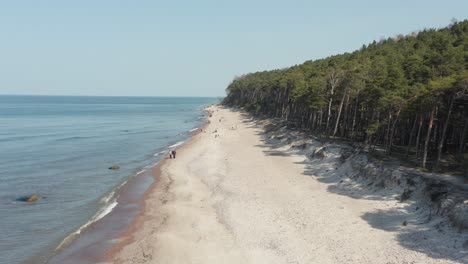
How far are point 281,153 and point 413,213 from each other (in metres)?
27.5

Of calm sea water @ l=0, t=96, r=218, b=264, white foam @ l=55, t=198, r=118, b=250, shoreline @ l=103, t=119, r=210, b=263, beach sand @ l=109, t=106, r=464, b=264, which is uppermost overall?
beach sand @ l=109, t=106, r=464, b=264

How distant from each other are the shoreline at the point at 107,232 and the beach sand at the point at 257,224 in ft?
1.98

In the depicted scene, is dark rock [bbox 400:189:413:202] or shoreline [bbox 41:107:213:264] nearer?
shoreline [bbox 41:107:213:264]

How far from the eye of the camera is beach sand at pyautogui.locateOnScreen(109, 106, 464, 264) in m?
21.8

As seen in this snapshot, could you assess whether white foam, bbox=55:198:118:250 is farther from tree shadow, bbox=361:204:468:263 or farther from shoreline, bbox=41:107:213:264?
tree shadow, bbox=361:204:468:263

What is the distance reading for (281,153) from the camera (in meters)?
52.2

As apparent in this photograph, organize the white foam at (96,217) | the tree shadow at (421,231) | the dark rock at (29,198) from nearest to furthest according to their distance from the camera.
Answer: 1. the tree shadow at (421,231)
2. the white foam at (96,217)
3. the dark rock at (29,198)

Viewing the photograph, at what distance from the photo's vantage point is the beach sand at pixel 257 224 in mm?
21828

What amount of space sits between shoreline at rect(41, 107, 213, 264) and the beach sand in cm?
60

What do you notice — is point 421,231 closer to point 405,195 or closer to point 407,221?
point 407,221

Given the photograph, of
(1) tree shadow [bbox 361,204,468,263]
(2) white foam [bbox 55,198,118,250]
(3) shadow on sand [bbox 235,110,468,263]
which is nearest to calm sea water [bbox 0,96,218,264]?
(2) white foam [bbox 55,198,118,250]

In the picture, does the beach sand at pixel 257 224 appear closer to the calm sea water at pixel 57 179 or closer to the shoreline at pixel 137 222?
the shoreline at pixel 137 222

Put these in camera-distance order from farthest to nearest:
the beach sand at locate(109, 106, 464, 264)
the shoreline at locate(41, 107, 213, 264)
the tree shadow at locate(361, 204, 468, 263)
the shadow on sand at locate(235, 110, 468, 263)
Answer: the shoreline at locate(41, 107, 213, 264)
the beach sand at locate(109, 106, 464, 264)
the shadow on sand at locate(235, 110, 468, 263)
the tree shadow at locate(361, 204, 468, 263)

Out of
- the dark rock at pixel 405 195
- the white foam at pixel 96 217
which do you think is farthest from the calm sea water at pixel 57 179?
the dark rock at pixel 405 195
